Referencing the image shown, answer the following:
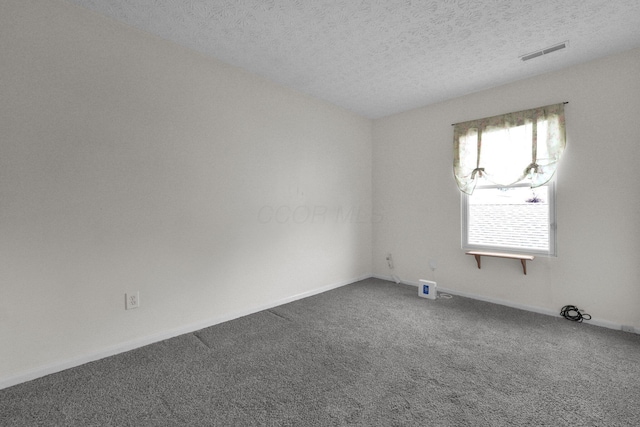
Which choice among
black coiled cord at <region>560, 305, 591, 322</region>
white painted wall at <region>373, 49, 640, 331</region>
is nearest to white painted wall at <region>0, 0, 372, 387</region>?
white painted wall at <region>373, 49, 640, 331</region>

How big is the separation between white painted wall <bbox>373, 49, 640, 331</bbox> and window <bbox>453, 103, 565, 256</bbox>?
0.11 m

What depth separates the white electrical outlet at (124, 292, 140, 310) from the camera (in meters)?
2.34

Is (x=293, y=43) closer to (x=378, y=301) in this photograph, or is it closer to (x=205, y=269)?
(x=205, y=269)

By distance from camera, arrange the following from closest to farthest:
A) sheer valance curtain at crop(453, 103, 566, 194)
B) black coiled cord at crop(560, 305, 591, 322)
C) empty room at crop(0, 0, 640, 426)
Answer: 1. empty room at crop(0, 0, 640, 426)
2. black coiled cord at crop(560, 305, 591, 322)
3. sheer valance curtain at crop(453, 103, 566, 194)

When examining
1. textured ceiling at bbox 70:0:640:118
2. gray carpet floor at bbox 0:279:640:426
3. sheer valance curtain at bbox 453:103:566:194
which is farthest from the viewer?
sheer valance curtain at bbox 453:103:566:194

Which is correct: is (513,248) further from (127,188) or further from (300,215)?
(127,188)

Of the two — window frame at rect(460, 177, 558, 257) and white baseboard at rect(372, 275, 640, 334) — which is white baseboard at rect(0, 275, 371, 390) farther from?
window frame at rect(460, 177, 558, 257)

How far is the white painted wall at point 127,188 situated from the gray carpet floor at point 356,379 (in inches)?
12.1

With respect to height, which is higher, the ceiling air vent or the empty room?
the ceiling air vent

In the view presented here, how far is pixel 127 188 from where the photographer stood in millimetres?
2332

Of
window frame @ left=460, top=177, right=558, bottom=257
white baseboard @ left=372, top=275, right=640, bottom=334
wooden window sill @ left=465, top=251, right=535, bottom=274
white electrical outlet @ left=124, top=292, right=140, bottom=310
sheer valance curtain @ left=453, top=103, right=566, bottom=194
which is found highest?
sheer valance curtain @ left=453, top=103, right=566, bottom=194

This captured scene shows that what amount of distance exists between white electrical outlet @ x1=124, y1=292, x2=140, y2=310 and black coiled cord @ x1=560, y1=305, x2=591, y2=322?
4140 mm

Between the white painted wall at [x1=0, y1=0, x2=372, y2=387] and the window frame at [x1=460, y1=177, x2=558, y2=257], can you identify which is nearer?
the white painted wall at [x1=0, y1=0, x2=372, y2=387]

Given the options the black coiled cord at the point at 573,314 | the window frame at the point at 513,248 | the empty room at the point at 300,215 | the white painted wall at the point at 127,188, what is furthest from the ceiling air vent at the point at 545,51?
the black coiled cord at the point at 573,314
